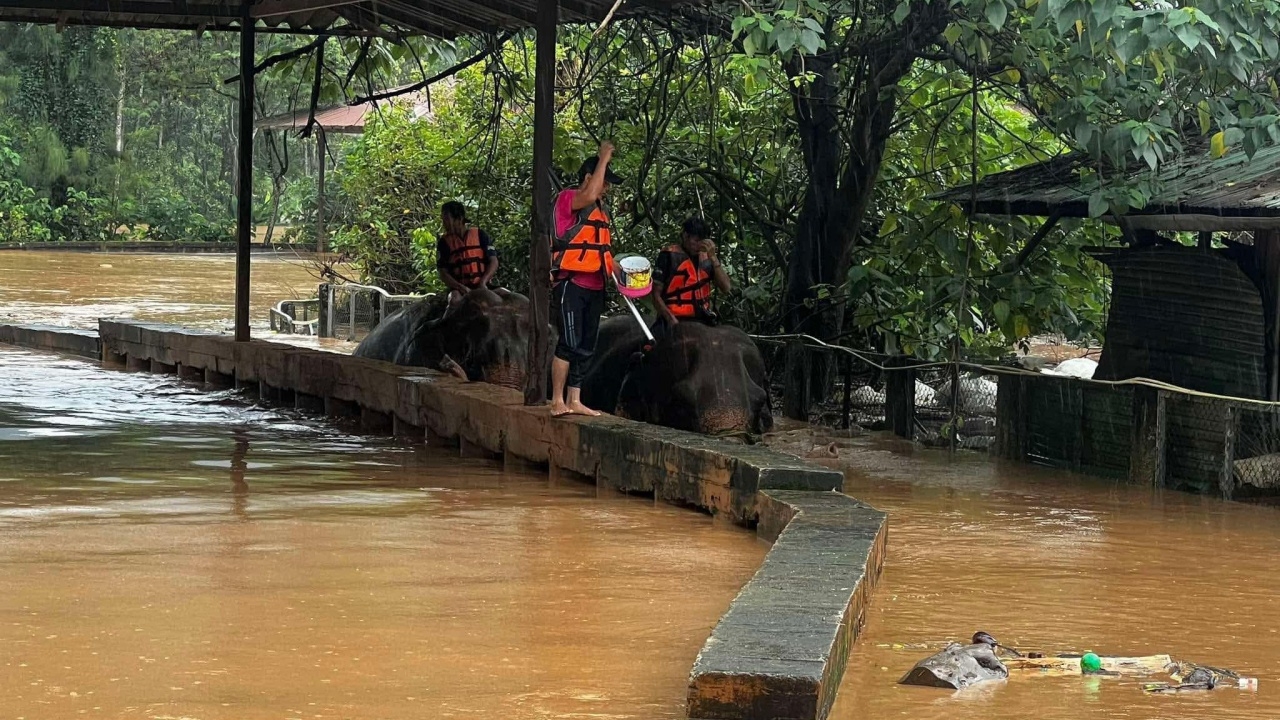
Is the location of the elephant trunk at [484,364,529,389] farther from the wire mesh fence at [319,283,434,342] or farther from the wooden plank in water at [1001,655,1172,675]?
the wire mesh fence at [319,283,434,342]

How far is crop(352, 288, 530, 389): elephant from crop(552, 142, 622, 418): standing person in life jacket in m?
→ 1.68

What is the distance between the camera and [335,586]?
6.28 m

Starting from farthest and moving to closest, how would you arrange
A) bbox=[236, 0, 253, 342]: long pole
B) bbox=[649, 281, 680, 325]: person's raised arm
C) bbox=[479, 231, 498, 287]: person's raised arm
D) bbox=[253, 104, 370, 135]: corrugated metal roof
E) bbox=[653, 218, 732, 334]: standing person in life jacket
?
bbox=[253, 104, 370, 135]: corrugated metal roof → bbox=[236, 0, 253, 342]: long pole → bbox=[479, 231, 498, 287]: person's raised arm → bbox=[653, 218, 732, 334]: standing person in life jacket → bbox=[649, 281, 680, 325]: person's raised arm

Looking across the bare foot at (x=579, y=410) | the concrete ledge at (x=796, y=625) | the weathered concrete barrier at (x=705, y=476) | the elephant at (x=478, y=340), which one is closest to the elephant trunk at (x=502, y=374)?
the elephant at (x=478, y=340)

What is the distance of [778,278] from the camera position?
1482cm

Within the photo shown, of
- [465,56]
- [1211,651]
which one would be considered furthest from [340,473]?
[465,56]

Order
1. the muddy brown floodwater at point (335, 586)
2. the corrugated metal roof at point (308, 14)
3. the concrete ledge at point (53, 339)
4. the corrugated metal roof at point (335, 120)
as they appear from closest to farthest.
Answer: the muddy brown floodwater at point (335, 586)
the corrugated metal roof at point (308, 14)
the concrete ledge at point (53, 339)
the corrugated metal roof at point (335, 120)

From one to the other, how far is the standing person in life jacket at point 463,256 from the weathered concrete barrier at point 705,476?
3.42ft

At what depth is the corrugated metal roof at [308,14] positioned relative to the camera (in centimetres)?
1184

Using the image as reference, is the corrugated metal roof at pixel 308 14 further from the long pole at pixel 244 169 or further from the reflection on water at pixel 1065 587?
→ the reflection on water at pixel 1065 587

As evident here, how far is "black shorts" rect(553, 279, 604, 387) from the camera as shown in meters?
9.66

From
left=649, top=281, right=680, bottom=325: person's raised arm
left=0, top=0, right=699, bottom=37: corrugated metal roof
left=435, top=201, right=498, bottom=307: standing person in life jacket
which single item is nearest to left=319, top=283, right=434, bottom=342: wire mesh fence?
left=0, top=0, right=699, bottom=37: corrugated metal roof

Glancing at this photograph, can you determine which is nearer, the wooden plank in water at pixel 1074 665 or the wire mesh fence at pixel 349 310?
the wooden plank in water at pixel 1074 665

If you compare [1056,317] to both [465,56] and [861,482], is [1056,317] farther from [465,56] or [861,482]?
[465,56]
